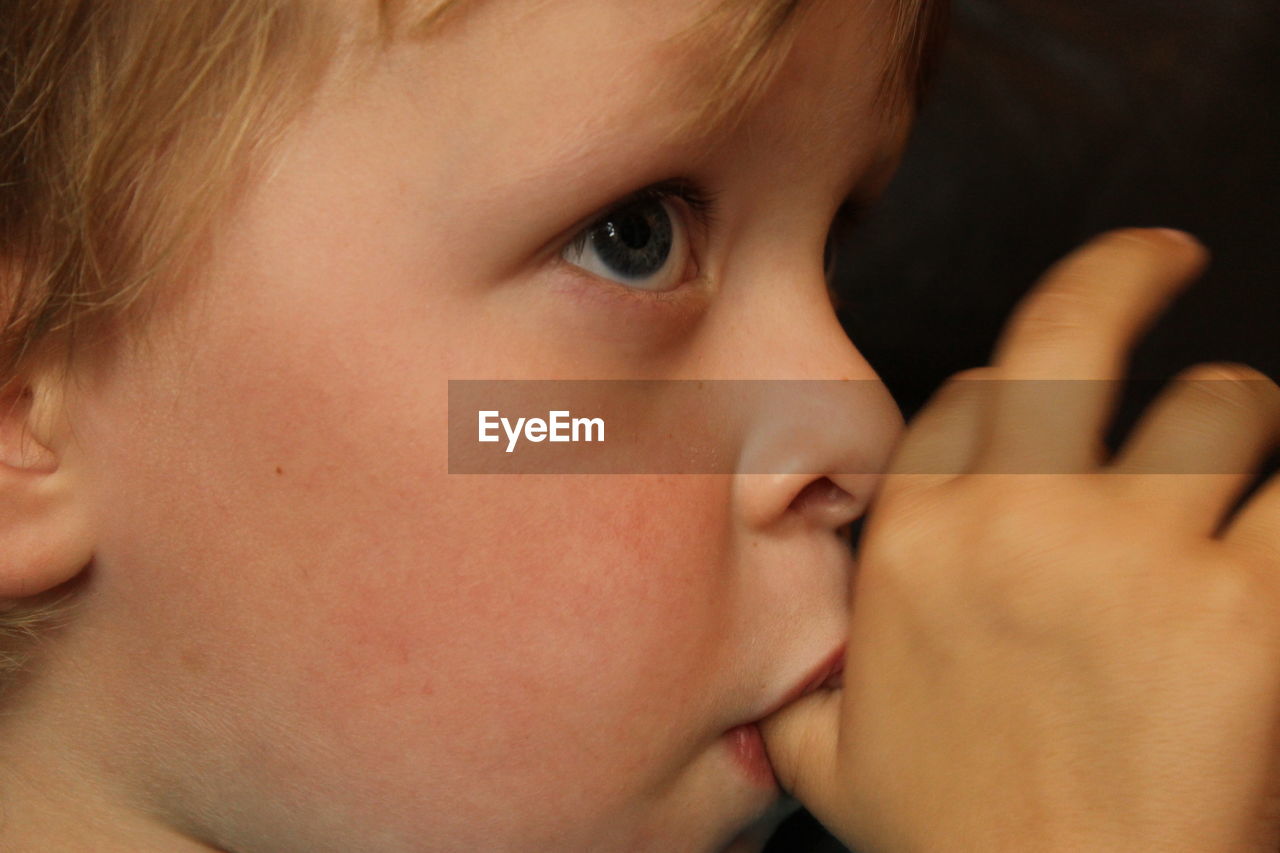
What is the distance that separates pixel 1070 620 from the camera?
2.08 feet

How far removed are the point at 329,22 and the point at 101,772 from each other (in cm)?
40

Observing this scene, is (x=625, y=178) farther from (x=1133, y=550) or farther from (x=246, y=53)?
(x=1133, y=550)

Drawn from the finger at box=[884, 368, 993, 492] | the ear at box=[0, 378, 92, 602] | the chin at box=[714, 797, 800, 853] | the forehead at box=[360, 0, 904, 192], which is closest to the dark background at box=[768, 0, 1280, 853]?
the chin at box=[714, 797, 800, 853]

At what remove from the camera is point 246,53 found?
23.6 inches

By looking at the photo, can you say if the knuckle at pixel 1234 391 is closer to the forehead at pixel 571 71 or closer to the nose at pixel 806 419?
the nose at pixel 806 419

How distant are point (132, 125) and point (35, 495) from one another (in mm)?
181

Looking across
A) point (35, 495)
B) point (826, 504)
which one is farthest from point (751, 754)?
point (35, 495)

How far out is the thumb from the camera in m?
0.71

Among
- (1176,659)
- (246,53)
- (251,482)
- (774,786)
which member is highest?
(246,53)

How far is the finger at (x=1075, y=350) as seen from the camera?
2.16 feet

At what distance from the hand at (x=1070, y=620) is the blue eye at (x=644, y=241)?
0.16 meters

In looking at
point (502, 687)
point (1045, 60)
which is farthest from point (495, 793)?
point (1045, 60)

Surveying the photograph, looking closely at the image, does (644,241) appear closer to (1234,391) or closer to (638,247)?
(638,247)

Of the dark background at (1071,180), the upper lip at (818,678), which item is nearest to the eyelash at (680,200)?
the upper lip at (818,678)
